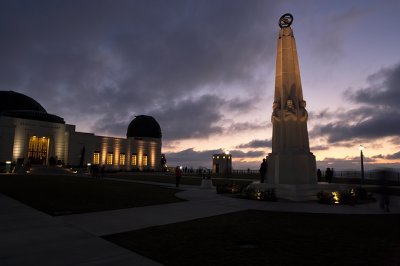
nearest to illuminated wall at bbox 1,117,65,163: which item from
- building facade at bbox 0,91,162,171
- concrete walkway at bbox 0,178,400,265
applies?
building facade at bbox 0,91,162,171

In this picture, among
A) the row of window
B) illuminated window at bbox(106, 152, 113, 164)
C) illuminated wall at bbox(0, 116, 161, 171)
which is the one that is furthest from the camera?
illuminated window at bbox(106, 152, 113, 164)

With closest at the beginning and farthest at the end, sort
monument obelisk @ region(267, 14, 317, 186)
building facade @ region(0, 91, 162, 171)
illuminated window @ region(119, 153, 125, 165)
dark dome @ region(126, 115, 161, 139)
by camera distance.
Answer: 1. monument obelisk @ region(267, 14, 317, 186)
2. building facade @ region(0, 91, 162, 171)
3. illuminated window @ region(119, 153, 125, 165)
4. dark dome @ region(126, 115, 161, 139)

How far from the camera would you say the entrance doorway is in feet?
176

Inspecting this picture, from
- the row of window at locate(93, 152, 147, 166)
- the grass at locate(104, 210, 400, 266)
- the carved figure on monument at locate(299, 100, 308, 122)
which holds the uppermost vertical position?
the carved figure on monument at locate(299, 100, 308, 122)

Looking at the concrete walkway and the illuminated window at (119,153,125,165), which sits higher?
the illuminated window at (119,153,125,165)

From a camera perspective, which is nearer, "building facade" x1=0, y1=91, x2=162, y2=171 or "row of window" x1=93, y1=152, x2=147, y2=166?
"building facade" x1=0, y1=91, x2=162, y2=171

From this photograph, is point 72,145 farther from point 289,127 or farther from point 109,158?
point 289,127

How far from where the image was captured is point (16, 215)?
368 inches

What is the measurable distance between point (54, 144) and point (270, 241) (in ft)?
191

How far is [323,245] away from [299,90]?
12.6 meters

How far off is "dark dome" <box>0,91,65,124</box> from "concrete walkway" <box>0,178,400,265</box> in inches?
1942

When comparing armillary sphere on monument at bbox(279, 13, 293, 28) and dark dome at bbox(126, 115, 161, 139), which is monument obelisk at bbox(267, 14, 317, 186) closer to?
armillary sphere on monument at bbox(279, 13, 293, 28)

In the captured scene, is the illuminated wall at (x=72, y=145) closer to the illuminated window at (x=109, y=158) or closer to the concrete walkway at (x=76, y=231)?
the illuminated window at (x=109, y=158)

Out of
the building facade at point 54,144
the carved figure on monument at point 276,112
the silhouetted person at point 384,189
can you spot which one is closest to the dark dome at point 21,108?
the building facade at point 54,144
